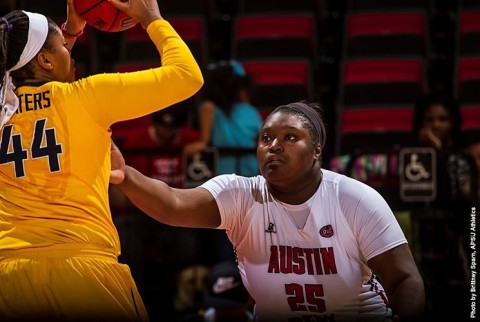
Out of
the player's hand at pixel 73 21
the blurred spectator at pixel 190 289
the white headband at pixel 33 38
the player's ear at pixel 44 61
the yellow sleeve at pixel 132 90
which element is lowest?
the blurred spectator at pixel 190 289

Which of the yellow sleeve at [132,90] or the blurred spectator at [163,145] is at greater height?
the yellow sleeve at [132,90]

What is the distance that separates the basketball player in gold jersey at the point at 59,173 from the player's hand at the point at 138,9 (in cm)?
20

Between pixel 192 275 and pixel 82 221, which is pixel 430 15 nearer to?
pixel 192 275

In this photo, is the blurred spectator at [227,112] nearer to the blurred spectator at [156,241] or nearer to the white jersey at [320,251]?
the blurred spectator at [156,241]

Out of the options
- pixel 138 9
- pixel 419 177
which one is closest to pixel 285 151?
pixel 138 9

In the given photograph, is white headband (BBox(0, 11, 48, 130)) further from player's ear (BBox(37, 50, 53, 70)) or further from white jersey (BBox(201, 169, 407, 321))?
white jersey (BBox(201, 169, 407, 321))

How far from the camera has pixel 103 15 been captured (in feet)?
12.1

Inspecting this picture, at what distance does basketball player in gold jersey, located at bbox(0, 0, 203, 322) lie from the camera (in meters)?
3.42

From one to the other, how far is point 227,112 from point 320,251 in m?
3.34

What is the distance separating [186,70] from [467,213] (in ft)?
10.5

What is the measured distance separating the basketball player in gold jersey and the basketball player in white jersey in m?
0.31

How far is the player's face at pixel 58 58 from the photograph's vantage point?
357cm

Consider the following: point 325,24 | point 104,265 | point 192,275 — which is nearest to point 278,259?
point 104,265

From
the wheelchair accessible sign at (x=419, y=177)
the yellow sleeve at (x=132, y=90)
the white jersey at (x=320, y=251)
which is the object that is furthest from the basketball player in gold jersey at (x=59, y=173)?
the wheelchair accessible sign at (x=419, y=177)
